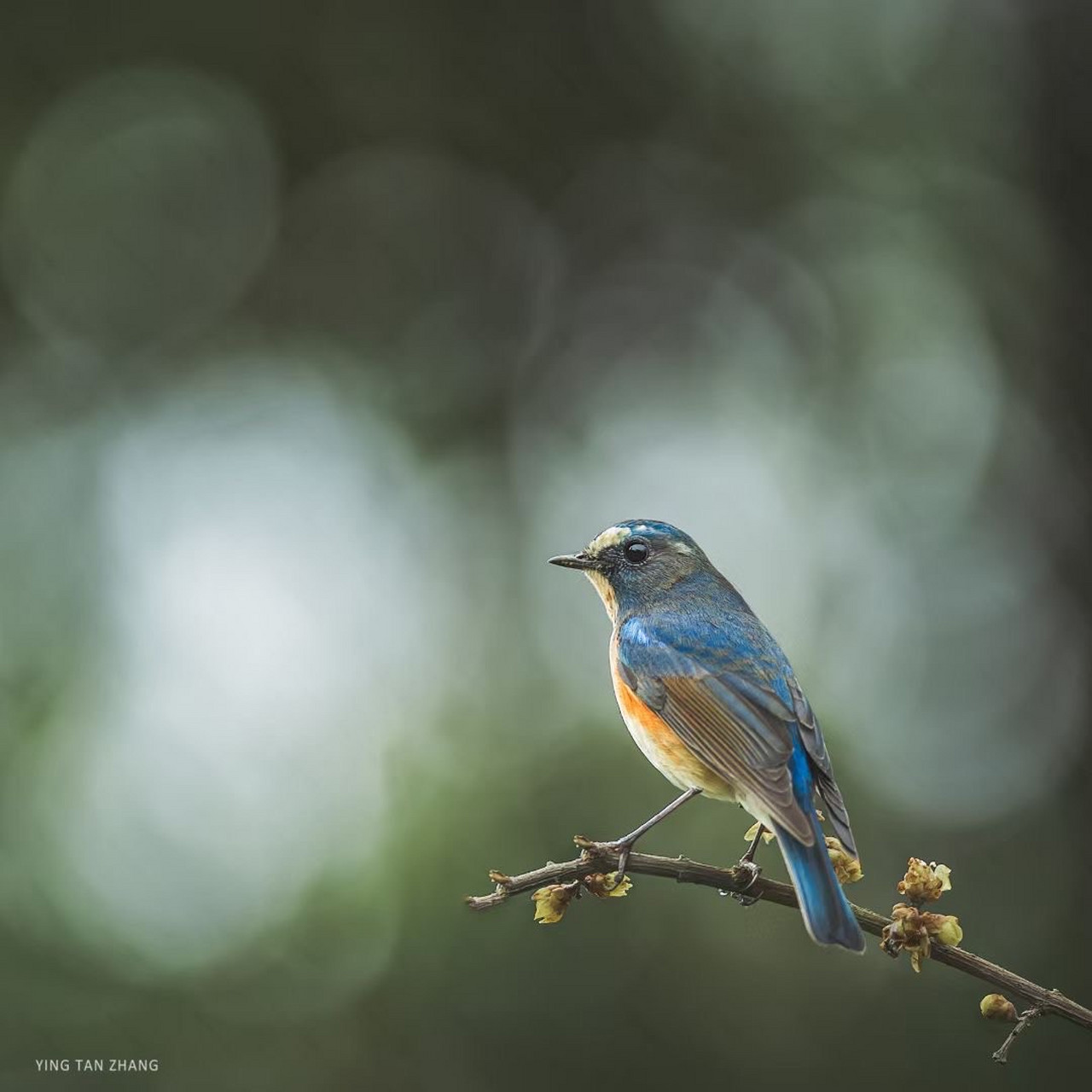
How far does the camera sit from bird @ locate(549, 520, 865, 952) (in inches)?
143

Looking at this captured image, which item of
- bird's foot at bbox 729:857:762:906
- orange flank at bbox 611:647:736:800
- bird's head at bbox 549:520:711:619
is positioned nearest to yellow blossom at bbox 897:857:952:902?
bird's foot at bbox 729:857:762:906

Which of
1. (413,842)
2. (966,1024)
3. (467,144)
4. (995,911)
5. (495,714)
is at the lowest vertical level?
(966,1024)

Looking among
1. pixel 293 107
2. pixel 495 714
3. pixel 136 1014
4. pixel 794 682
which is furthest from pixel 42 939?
pixel 293 107

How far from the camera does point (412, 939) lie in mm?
7391

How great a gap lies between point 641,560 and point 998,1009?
2088mm

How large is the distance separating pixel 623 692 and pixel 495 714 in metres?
4.21

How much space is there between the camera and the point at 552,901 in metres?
2.77

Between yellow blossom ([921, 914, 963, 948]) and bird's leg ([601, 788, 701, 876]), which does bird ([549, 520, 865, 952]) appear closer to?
bird's leg ([601, 788, 701, 876])

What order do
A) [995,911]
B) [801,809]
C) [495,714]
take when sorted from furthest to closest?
1. [495,714]
2. [995,911]
3. [801,809]

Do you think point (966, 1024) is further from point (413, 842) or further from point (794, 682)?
point (794, 682)

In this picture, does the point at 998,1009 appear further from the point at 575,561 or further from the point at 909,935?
the point at 575,561

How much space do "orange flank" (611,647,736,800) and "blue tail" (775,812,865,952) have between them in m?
0.52

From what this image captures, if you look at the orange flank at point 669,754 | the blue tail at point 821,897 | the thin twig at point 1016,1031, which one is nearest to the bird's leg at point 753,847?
the orange flank at point 669,754

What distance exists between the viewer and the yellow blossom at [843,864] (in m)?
3.23
